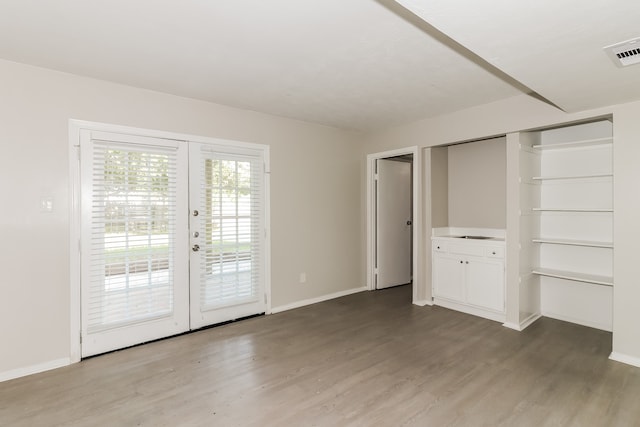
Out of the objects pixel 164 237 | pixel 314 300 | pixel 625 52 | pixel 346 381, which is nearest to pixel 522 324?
pixel 346 381

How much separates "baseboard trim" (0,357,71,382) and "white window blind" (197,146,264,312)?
125 centimetres

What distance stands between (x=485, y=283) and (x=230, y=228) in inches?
121

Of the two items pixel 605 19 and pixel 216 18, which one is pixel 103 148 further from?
pixel 605 19

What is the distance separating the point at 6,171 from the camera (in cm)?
269

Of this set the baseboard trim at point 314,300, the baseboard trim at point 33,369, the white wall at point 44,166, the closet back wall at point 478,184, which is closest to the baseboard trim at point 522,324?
the closet back wall at point 478,184

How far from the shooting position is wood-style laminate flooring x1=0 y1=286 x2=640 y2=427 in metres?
2.19

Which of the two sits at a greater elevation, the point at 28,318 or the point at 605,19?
the point at 605,19

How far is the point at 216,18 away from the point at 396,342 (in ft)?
10.2

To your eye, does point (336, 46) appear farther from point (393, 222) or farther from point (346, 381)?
point (393, 222)

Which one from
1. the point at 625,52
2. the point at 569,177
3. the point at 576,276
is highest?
the point at 625,52

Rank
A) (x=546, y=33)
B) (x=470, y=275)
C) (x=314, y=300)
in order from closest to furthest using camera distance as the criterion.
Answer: (x=546, y=33) < (x=470, y=275) < (x=314, y=300)

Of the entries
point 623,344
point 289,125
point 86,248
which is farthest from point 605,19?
point 86,248

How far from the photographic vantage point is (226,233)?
3.91 meters

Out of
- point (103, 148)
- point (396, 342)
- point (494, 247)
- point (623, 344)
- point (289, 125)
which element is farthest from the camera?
point (289, 125)
